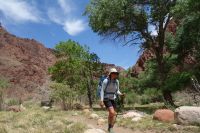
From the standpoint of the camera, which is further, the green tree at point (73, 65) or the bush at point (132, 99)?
the bush at point (132, 99)

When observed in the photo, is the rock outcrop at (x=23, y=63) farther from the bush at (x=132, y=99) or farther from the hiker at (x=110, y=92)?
the hiker at (x=110, y=92)

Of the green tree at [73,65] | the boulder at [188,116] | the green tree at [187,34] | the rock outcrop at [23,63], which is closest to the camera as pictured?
the boulder at [188,116]

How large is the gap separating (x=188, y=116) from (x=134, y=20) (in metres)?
13.7

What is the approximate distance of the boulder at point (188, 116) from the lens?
15484mm

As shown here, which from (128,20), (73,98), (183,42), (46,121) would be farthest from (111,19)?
(46,121)

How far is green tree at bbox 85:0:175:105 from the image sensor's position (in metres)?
27.2

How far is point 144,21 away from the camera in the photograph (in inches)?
1117

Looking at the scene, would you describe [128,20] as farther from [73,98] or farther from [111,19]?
[73,98]

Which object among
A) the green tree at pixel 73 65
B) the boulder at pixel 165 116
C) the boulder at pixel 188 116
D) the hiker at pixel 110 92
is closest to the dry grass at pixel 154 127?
the boulder at pixel 165 116

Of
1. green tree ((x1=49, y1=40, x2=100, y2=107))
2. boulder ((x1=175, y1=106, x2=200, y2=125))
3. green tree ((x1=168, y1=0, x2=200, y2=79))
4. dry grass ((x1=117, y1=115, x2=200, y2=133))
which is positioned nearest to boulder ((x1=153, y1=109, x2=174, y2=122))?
dry grass ((x1=117, y1=115, x2=200, y2=133))

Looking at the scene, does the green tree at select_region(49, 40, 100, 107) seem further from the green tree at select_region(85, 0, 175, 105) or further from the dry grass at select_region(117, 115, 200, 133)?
the dry grass at select_region(117, 115, 200, 133)

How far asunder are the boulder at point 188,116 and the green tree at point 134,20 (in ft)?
37.5

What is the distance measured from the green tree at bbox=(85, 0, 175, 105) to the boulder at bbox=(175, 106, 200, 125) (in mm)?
11431

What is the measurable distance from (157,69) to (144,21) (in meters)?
3.62
